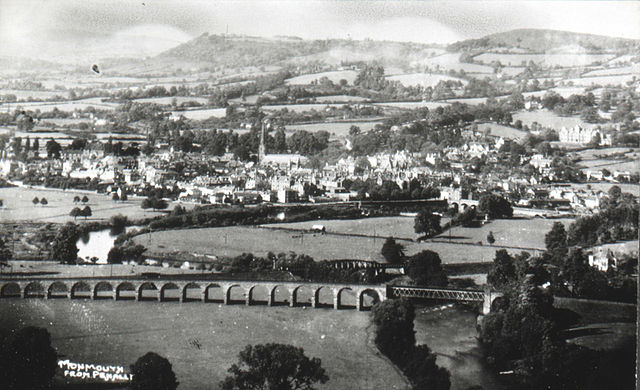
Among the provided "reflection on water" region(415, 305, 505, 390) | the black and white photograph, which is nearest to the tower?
the black and white photograph

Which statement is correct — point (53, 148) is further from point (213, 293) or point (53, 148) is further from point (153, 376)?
point (153, 376)

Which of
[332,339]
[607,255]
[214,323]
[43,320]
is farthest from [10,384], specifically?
[607,255]

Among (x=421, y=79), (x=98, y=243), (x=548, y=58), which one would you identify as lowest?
(x=98, y=243)

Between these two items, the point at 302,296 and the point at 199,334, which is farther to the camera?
the point at 302,296

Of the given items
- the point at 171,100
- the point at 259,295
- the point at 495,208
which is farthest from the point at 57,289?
the point at 495,208

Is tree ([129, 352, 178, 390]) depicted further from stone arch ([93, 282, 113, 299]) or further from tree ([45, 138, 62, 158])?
tree ([45, 138, 62, 158])

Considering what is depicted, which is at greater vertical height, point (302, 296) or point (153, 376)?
point (153, 376)
